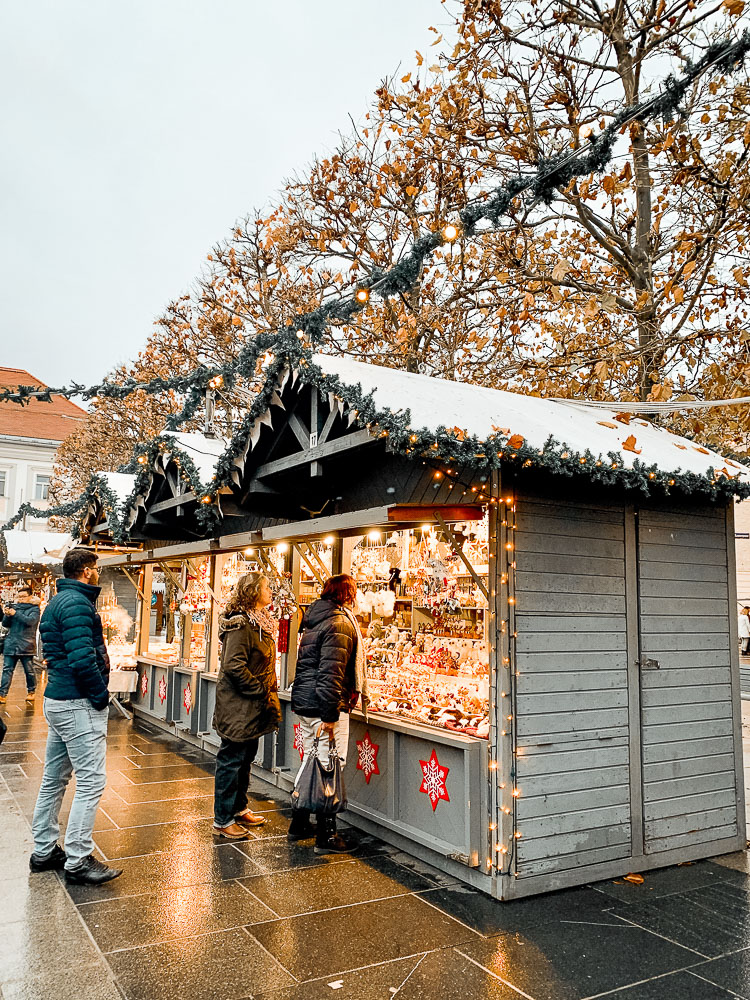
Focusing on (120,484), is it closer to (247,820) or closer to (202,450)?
(202,450)

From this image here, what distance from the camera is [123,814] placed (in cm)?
606

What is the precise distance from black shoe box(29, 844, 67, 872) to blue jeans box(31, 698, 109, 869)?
0.04m

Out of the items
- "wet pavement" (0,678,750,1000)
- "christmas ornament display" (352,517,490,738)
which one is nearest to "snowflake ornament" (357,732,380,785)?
"christmas ornament display" (352,517,490,738)

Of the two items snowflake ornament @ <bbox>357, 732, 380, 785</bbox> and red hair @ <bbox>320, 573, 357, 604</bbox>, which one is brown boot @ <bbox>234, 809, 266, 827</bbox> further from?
red hair @ <bbox>320, 573, 357, 604</bbox>

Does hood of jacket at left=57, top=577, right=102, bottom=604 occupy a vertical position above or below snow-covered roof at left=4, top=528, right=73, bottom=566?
below

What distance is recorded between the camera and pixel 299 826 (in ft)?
18.0

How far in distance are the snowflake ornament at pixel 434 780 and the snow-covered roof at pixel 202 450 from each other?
3.61 m

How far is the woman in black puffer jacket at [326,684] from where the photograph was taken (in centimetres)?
526

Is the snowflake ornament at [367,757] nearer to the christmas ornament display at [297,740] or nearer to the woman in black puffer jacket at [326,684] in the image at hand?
the woman in black puffer jacket at [326,684]

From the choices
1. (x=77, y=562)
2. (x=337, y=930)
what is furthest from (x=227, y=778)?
(x=77, y=562)

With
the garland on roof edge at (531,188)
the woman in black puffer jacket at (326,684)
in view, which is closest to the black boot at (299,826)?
the woman in black puffer jacket at (326,684)

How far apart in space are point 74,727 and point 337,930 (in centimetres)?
207

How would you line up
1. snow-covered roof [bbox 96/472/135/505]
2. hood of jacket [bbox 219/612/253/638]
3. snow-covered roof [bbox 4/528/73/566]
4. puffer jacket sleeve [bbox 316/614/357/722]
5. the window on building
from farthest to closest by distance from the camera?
the window on building < snow-covered roof [bbox 4/528/73/566] < snow-covered roof [bbox 96/472/135/505] < hood of jacket [bbox 219/612/253/638] < puffer jacket sleeve [bbox 316/614/357/722]

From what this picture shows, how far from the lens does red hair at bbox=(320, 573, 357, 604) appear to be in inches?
220
